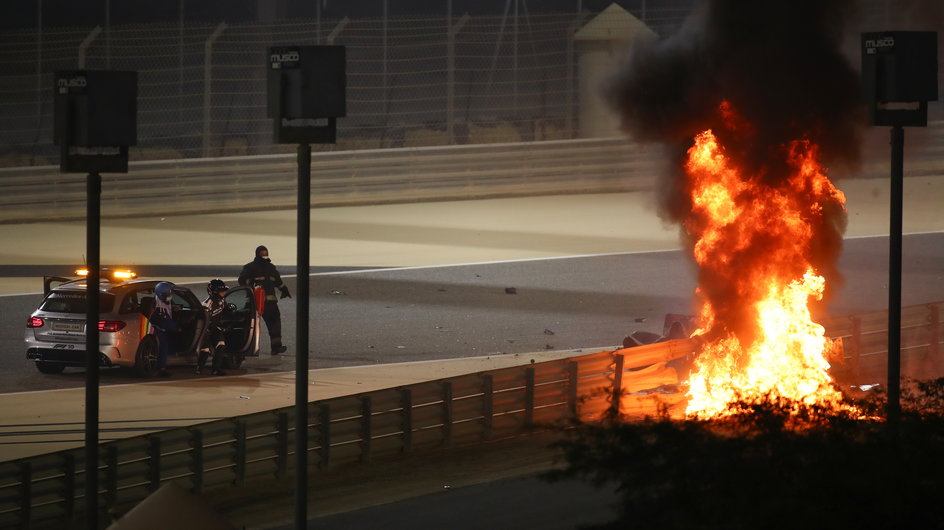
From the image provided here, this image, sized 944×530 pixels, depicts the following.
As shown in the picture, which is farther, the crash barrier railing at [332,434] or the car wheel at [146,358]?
the car wheel at [146,358]

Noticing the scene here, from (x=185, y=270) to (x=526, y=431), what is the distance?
449 inches

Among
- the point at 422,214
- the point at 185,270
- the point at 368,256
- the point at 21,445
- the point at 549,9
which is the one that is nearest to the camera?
the point at 21,445

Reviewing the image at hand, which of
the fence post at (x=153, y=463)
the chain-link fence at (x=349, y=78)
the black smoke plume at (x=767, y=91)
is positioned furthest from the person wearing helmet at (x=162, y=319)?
the chain-link fence at (x=349, y=78)

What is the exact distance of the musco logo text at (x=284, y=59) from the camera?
10180mm

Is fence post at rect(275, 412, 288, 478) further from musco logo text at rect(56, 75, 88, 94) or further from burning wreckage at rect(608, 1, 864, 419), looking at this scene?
musco logo text at rect(56, 75, 88, 94)

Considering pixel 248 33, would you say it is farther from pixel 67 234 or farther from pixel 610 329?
pixel 610 329

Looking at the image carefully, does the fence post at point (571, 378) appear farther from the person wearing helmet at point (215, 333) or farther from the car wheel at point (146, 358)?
the car wheel at point (146, 358)

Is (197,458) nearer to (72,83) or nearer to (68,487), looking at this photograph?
(68,487)

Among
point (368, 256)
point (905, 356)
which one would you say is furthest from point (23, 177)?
point (905, 356)

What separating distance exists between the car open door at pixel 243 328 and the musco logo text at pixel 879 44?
943 centimetres

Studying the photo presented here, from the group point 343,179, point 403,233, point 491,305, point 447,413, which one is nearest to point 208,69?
point 343,179

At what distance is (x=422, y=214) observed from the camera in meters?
33.4

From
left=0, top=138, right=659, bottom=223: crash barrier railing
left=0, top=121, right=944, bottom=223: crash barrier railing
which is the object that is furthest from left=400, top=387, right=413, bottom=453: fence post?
left=0, top=121, right=944, bottom=223: crash barrier railing

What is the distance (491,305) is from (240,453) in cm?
1042
